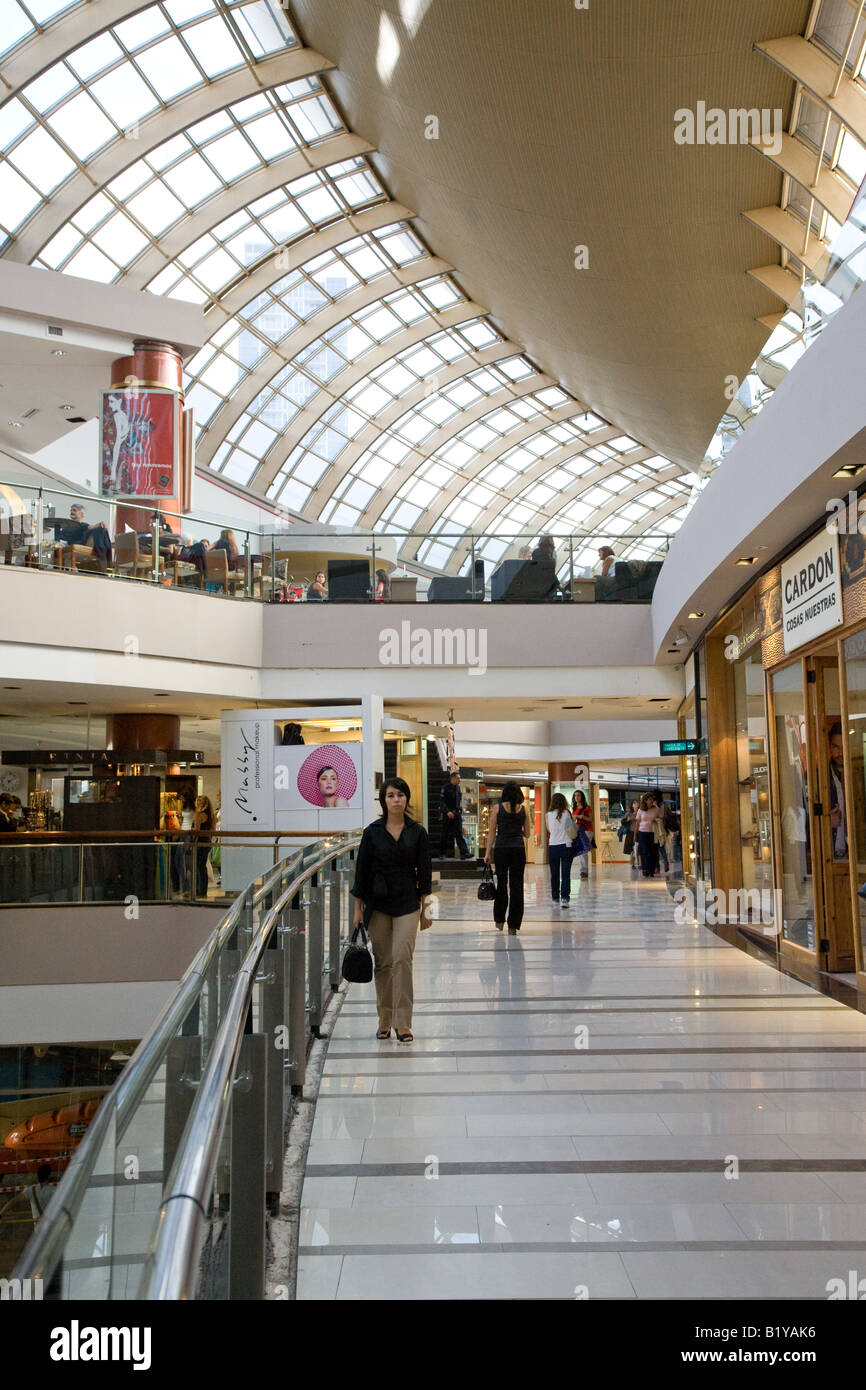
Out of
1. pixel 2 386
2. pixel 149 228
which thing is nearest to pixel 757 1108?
pixel 2 386

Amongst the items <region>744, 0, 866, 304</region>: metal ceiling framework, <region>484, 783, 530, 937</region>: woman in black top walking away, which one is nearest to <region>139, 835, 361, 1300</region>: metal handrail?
<region>744, 0, 866, 304</region>: metal ceiling framework

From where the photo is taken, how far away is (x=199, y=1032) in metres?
2.52

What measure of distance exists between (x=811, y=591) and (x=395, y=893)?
4284mm

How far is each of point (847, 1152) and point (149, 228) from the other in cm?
2367

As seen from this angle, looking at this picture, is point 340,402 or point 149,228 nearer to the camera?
point 149,228

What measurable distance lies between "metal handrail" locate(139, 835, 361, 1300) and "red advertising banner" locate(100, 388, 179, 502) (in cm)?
1532

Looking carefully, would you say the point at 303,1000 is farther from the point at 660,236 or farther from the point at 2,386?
the point at 2,386

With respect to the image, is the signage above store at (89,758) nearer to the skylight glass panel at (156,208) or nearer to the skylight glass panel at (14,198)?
the skylight glass panel at (14,198)

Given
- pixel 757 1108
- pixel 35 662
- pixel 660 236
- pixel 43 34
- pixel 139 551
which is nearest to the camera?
pixel 757 1108

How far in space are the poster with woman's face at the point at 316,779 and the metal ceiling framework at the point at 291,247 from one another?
3548 mm

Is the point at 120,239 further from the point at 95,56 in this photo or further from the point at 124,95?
the point at 95,56

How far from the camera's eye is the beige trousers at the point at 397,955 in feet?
20.4

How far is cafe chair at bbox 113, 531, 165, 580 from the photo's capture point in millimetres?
15188

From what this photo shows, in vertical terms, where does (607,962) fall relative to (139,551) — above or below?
below
